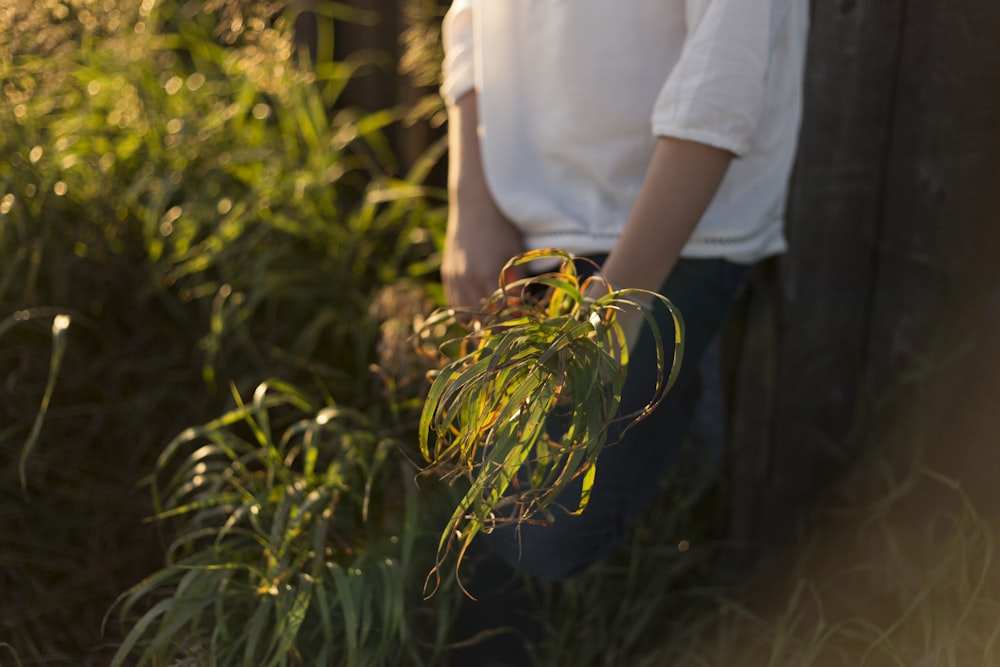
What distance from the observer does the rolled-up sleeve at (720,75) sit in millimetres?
1137

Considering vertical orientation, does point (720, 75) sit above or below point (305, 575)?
above

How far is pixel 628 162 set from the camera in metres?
1.32

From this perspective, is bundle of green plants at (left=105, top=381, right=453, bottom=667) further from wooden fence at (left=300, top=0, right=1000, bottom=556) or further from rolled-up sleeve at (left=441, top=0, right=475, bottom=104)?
wooden fence at (left=300, top=0, right=1000, bottom=556)

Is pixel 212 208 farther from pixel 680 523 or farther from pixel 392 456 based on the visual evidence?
pixel 680 523

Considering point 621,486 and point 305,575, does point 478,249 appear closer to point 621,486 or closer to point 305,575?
point 621,486

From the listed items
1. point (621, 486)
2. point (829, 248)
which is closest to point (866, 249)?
point (829, 248)

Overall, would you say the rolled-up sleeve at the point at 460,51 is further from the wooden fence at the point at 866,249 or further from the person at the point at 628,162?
the wooden fence at the point at 866,249

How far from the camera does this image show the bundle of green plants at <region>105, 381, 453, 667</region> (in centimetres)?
125

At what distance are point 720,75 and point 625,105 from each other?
0.59 feet

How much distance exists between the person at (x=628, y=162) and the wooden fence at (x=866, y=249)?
200 millimetres

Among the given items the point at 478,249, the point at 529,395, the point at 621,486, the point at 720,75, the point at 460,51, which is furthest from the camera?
the point at 460,51

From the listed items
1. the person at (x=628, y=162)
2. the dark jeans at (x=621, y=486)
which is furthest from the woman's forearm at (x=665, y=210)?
the dark jeans at (x=621, y=486)

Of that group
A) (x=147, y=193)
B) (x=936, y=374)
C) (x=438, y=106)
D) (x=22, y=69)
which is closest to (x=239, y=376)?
(x=147, y=193)

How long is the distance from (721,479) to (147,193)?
49.2 inches
